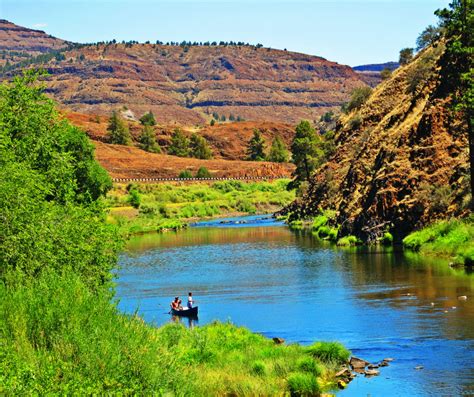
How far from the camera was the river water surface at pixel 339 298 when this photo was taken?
3056 cm

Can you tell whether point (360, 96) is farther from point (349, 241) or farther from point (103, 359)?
point (103, 359)

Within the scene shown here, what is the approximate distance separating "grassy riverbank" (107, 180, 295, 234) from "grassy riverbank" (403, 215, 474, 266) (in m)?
50.8

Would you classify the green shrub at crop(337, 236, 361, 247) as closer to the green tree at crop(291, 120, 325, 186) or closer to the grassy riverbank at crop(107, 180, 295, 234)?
the grassy riverbank at crop(107, 180, 295, 234)

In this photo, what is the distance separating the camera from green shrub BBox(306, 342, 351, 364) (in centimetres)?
3071

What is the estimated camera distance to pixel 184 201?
151 m

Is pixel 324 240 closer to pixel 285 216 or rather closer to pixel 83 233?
pixel 285 216

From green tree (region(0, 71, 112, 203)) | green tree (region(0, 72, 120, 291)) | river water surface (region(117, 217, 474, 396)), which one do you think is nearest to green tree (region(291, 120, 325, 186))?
river water surface (region(117, 217, 474, 396))

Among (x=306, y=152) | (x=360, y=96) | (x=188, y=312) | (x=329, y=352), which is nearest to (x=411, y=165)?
(x=188, y=312)

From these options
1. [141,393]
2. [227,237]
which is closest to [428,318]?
[141,393]

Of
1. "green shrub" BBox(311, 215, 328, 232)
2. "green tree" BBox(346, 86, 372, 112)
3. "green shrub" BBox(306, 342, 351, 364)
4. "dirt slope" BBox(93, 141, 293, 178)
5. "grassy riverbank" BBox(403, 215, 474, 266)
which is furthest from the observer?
"dirt slope" BBox(93, 141, 293, 178)

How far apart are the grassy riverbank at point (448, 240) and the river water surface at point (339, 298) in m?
1.51

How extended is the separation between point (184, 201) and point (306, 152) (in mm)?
30351

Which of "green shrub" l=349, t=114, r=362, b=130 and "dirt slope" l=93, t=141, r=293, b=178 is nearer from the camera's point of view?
"green shrub" l=349, t=114, r=362, b=130

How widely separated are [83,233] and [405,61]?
7751cm
